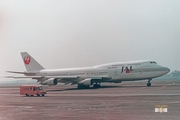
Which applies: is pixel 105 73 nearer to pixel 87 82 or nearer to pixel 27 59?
pixel 87 82

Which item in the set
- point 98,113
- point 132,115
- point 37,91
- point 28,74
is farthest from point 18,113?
point 28,74

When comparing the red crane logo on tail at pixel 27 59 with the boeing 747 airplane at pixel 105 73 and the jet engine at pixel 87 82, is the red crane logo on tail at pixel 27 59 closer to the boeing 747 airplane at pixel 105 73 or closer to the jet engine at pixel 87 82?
the boeing 747 airplane at pixel 105 73

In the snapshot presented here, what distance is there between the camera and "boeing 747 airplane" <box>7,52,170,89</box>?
34156 mm

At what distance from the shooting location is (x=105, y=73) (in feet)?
120

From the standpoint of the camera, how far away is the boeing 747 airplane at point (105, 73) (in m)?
34.2

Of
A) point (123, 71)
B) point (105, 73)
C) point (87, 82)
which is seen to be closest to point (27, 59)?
point (87, 82)

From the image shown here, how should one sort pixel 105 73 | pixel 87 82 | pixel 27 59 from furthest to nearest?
pixel 27 59 → pixel 105 73 → pixel 87 82

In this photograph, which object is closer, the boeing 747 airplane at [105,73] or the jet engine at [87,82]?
the boeing 747 airplane at [105,73]

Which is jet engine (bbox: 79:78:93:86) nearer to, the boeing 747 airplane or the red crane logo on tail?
the boeing 747 airplane

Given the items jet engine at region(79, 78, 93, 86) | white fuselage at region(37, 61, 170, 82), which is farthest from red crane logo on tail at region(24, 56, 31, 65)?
jet engine at region(79, 78, 93, 86)

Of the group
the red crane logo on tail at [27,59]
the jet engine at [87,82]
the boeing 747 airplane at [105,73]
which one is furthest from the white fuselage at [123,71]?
the red crane logo on tail at [27,59]

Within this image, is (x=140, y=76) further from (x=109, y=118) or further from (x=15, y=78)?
(x=109, y=118)

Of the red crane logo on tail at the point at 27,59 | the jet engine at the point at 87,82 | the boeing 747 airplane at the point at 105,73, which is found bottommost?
the jet engine at the point at 87,82

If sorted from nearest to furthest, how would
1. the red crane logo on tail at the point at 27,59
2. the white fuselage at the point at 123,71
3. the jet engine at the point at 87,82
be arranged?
the white fuselage at the point at 123,71, the jet engine at the point at 87,82, the red crane logo on tail at the point at 27,59
